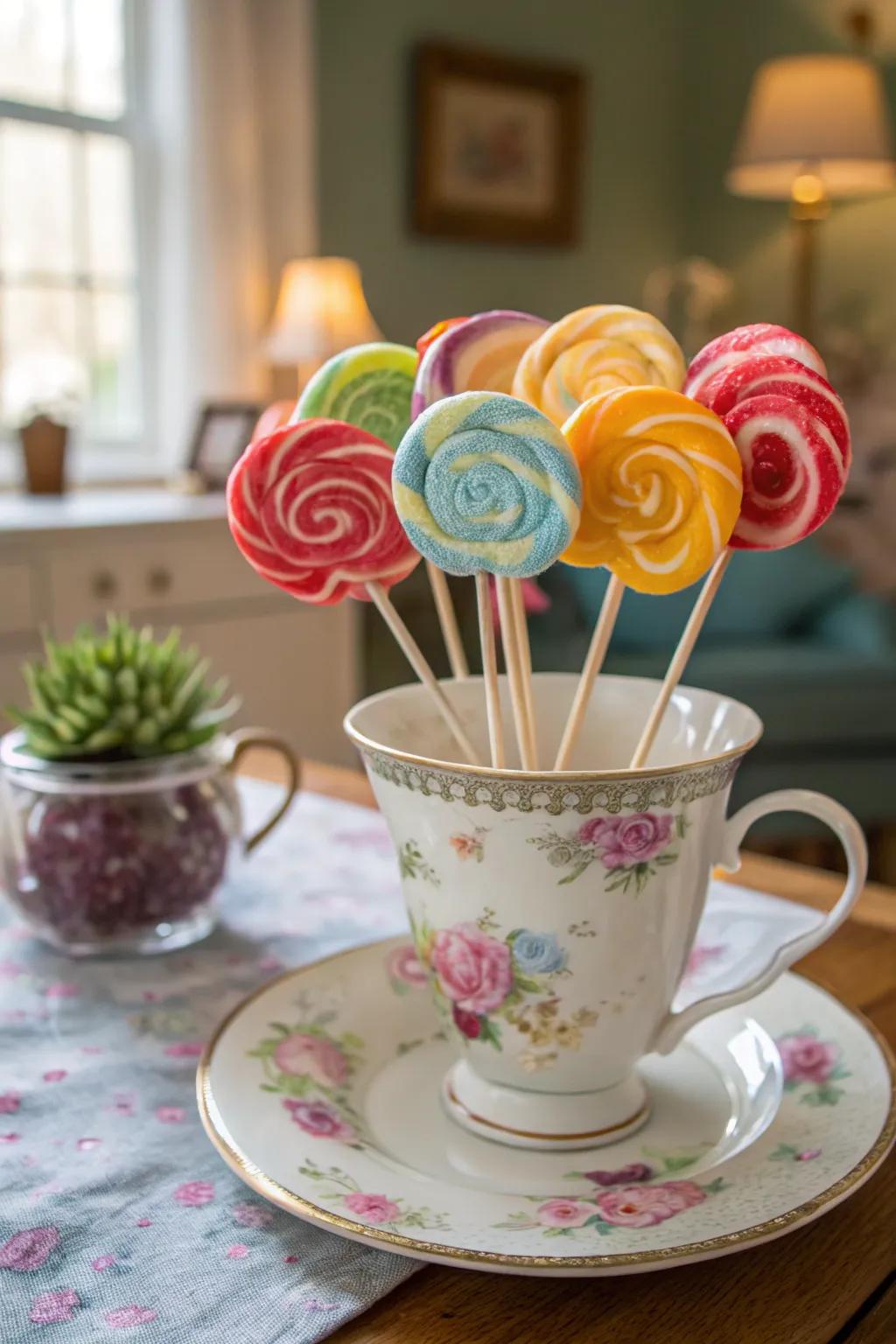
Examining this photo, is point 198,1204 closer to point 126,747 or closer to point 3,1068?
point 3,1068

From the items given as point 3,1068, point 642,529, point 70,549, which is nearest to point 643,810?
point 642,529

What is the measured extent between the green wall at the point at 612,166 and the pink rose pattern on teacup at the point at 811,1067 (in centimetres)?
321

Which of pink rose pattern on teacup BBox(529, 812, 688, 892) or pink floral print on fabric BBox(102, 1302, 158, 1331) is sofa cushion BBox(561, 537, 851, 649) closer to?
pink rose pattern on teacup BBox(529, 812, 688, 892)

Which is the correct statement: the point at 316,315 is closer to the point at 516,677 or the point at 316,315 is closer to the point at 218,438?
the point at 218,438

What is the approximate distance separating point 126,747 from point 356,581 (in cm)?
29

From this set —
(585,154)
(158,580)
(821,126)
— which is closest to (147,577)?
(158,580)

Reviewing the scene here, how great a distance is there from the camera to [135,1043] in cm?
69

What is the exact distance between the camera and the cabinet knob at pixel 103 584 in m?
2.41

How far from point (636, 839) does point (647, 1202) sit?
0.49 ft

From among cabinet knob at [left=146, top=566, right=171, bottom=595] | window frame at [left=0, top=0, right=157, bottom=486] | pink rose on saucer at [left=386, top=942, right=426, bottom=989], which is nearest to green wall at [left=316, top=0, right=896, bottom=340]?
window frame at [left=0, top=0, right=157, bottom=486]

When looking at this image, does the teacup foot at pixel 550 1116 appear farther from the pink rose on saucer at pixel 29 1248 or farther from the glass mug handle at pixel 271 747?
the glass mug handle at pixel 271 747

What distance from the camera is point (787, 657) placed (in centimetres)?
282

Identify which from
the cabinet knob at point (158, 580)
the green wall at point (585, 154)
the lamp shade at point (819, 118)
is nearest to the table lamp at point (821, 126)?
the lamp shade at point (819, 118)

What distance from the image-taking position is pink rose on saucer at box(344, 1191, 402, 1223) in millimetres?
494
